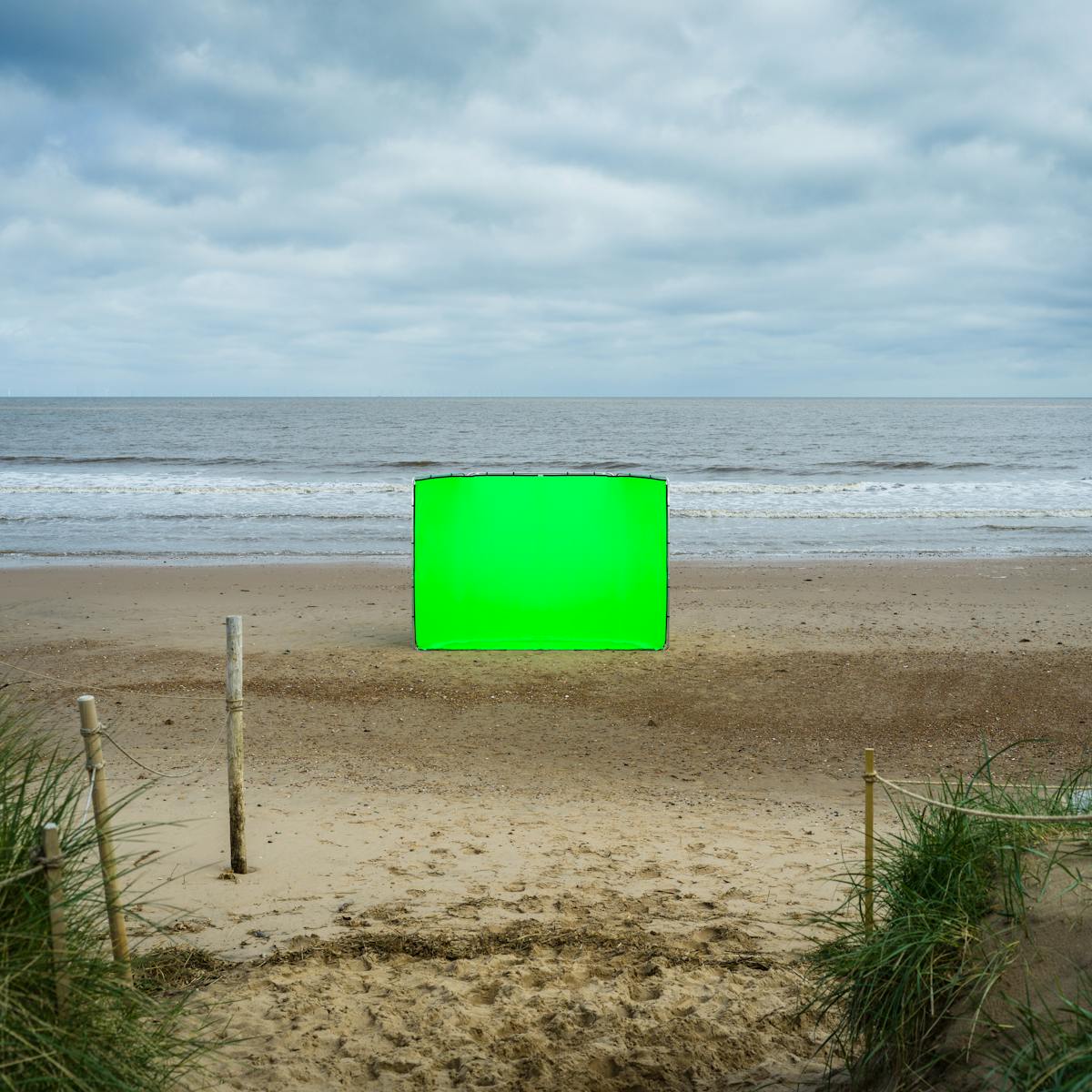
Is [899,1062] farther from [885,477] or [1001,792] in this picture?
[885,477]

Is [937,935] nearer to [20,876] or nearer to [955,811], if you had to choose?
[955,811]

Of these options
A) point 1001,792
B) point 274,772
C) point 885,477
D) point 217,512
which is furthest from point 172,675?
point 885,477

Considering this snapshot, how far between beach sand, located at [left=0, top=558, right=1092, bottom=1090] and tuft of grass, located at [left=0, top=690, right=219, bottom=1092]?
0.72 metres

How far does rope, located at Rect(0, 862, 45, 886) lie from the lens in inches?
104

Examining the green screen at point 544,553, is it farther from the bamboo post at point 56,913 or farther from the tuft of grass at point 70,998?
the bamboo post at point 56,913

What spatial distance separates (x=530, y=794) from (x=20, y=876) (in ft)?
13.9

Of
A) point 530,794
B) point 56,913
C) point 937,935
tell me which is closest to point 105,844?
point 56,913

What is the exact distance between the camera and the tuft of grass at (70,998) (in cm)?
254

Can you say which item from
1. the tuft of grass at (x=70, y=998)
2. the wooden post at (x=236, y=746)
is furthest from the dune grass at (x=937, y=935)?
the wooden post at (x=236, y=746)

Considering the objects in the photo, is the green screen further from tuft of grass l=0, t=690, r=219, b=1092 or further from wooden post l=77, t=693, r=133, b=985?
tuft of grass l=0, t=690, r=219, b=1092

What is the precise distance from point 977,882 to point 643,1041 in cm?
141

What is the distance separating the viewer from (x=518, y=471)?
37.2m

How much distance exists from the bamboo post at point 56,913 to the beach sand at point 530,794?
1021 mm

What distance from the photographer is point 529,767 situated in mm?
7195
